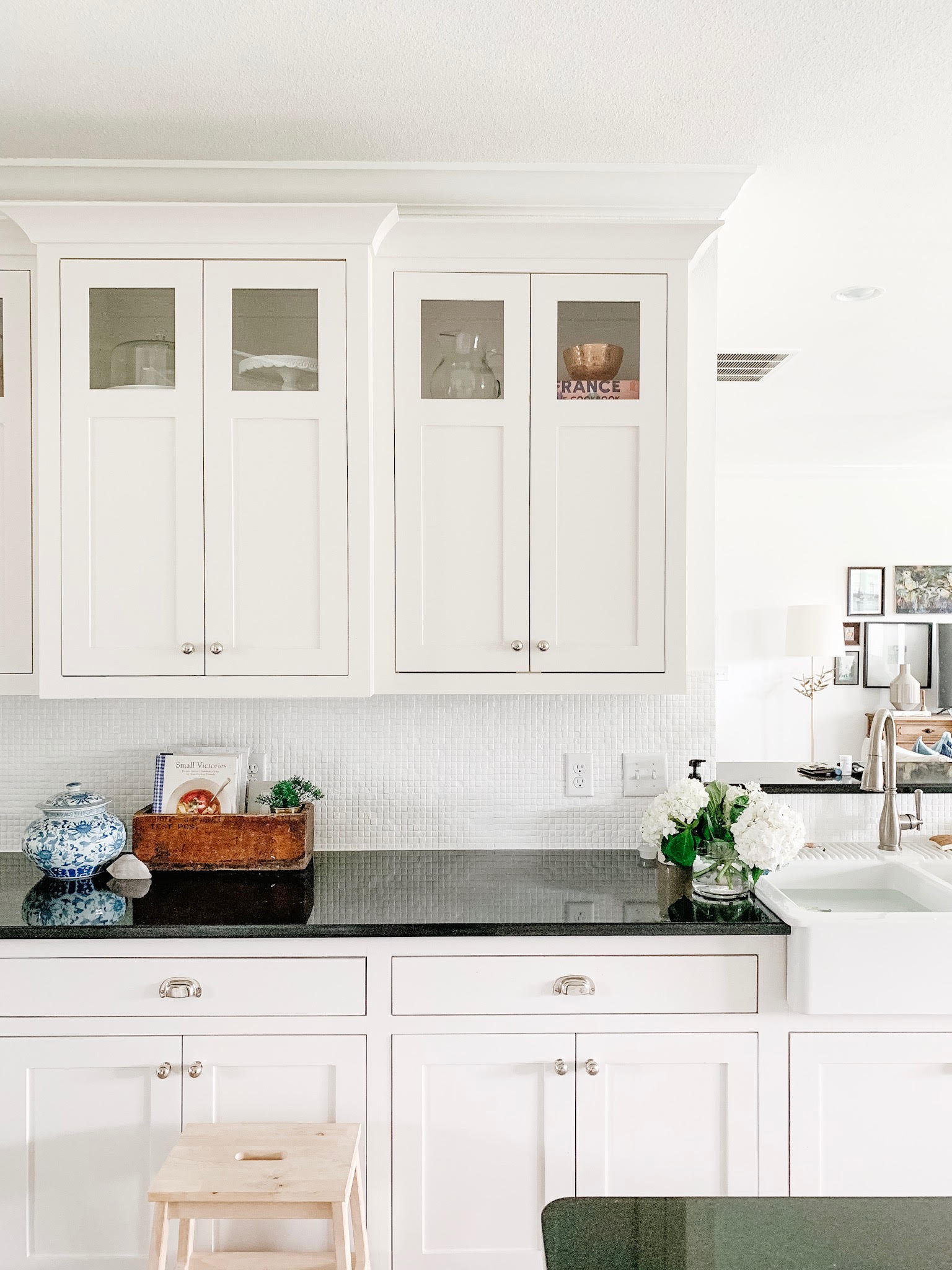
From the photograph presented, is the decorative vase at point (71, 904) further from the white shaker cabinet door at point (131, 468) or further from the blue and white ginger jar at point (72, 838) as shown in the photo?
the white shaker cabinet door at point (131, 468)

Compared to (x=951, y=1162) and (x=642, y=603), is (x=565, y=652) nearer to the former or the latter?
(x=642, y=603)

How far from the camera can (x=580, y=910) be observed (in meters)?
1.86

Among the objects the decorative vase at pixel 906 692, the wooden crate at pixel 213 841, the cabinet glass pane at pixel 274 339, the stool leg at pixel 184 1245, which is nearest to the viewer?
the stool leg at pixel 184 1245

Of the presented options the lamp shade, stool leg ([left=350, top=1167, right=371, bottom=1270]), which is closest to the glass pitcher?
stool leg ([left=350, top=1167, right=371, bottom=1270])

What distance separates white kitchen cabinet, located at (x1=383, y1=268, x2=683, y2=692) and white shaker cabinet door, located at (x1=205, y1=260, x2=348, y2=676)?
139 mm

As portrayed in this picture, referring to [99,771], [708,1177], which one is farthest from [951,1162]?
[99,771]

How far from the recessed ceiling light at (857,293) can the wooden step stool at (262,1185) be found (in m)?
2.66

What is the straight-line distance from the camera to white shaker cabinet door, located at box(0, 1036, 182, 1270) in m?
1.77

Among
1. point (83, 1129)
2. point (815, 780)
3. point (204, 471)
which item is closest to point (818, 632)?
point (815, 780)

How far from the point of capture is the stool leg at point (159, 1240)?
59.9 inches

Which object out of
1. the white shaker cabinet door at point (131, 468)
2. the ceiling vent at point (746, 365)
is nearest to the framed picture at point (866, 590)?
the ceiling vent at point (746, 365)

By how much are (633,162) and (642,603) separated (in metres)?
1.00

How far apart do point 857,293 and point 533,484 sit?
1.53 meters

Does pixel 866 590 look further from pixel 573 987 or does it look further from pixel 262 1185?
pixel 262 1185
